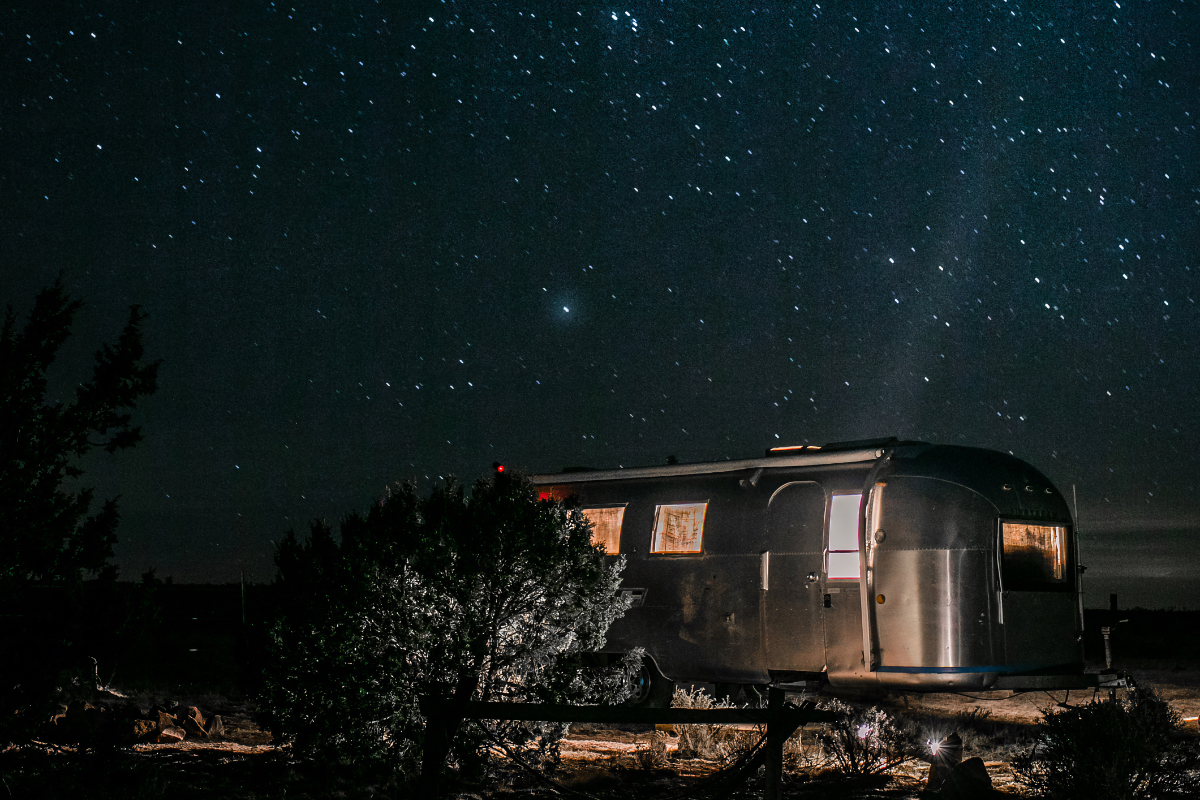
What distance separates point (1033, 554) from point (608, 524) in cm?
476

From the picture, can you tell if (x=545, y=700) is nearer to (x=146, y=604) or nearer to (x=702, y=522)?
(x=146, y=604)

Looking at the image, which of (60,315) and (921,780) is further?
(921,780)

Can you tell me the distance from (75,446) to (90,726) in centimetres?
208

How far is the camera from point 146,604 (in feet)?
24.1

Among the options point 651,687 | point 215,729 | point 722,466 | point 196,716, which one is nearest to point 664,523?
point 722,466

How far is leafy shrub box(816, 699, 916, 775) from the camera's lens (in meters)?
8.76

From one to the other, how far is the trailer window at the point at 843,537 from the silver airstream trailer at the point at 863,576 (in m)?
0.01

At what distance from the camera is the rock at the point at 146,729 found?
30.0 ft

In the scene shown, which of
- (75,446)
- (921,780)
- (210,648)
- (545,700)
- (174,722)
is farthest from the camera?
(210,648)

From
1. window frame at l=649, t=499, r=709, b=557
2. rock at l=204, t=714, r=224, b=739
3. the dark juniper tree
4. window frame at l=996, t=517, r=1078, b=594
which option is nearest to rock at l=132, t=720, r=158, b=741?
rock at l=204, t=714, r=224, b=739

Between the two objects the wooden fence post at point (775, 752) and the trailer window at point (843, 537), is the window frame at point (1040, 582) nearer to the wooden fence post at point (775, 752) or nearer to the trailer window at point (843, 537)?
the trailer window at point (843, 537)

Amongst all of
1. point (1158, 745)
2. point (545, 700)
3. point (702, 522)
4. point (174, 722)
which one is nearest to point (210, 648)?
point (174, 722)

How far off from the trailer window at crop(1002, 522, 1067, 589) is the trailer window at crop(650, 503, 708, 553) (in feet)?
10.5

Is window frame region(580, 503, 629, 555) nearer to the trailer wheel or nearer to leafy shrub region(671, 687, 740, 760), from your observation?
the trailer wheel
